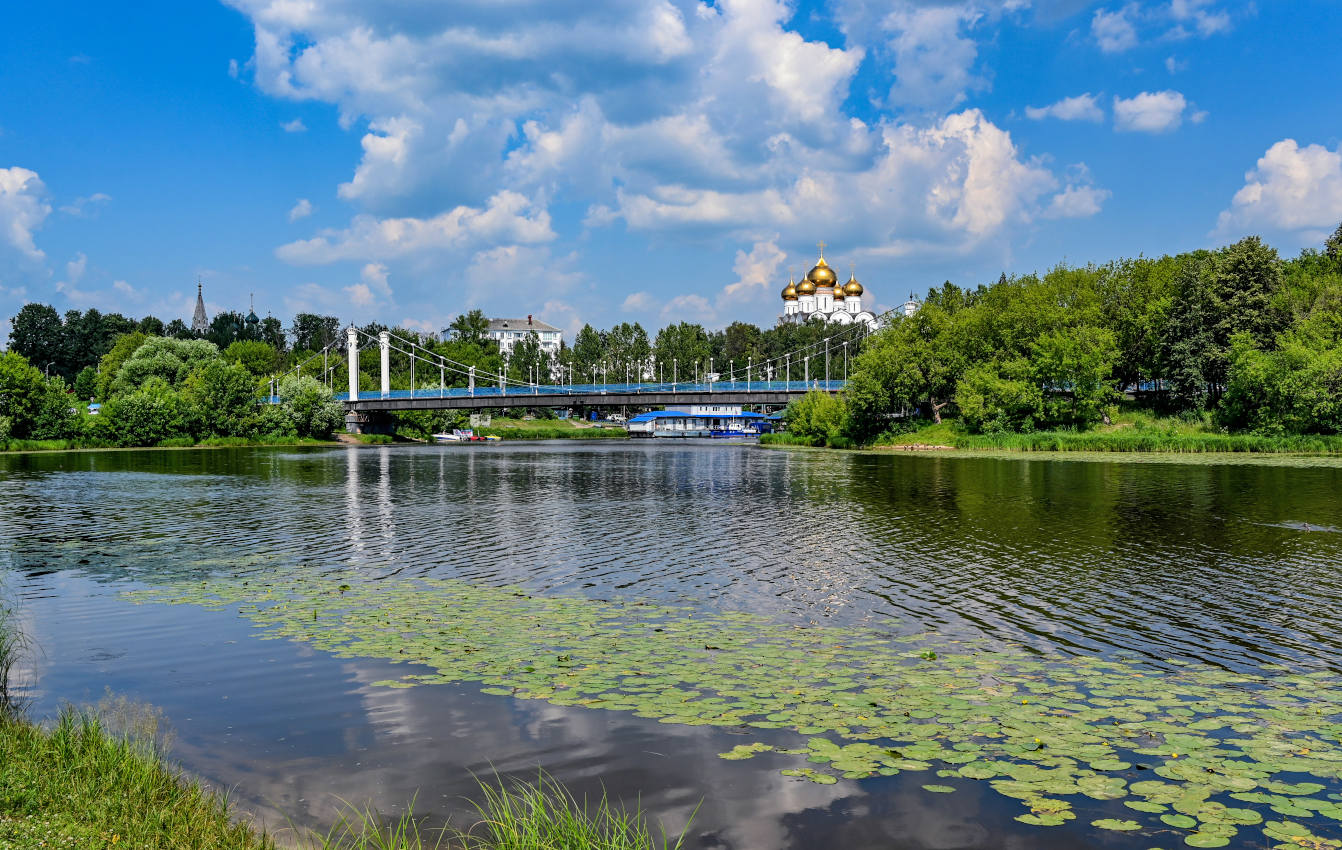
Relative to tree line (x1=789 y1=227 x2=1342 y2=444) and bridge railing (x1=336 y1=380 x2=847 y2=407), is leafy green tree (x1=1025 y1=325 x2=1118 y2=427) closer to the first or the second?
tree line (x1=789 y1=227 x2=1342 y2=444)

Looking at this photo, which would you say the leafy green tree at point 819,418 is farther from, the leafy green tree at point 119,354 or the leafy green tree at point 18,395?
the leafy green tree at point 119,354

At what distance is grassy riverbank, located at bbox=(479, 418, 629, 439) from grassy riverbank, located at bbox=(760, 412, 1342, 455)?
6898cm

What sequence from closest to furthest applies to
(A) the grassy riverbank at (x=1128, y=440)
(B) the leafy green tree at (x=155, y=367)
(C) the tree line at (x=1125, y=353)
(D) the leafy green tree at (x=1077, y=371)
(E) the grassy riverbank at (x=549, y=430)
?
1. (A) the grassy riverbank at (x=1128, y=440)
2. (C) the tree line at (x=1125, y=353)
3. (D) the leafy green tree at (x=1077, y=371)
4. (B) the leafy green tree at (x=155, y=367)
5. (E) the grassy riverbank at (x=549, y=430)

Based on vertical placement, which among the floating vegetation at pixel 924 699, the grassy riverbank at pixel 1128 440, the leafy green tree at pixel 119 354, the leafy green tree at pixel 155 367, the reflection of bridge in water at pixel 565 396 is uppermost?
the leafy green tree at pixel 119 354

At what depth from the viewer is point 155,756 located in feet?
A: 28.9

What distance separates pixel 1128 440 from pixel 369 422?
9814 cm

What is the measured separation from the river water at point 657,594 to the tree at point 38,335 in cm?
15858

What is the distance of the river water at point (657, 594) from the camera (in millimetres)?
8617

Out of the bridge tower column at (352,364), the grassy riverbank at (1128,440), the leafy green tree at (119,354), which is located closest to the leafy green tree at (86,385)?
the leafy green tree at (119,354)

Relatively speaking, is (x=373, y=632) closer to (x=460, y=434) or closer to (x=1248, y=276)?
(x=1248, y=276)

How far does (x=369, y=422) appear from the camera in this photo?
130 meters

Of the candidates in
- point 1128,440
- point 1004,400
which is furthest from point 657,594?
point 1004,400

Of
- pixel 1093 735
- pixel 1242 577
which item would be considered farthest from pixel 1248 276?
pixel 1093 735

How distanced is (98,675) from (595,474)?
43.3 meters
